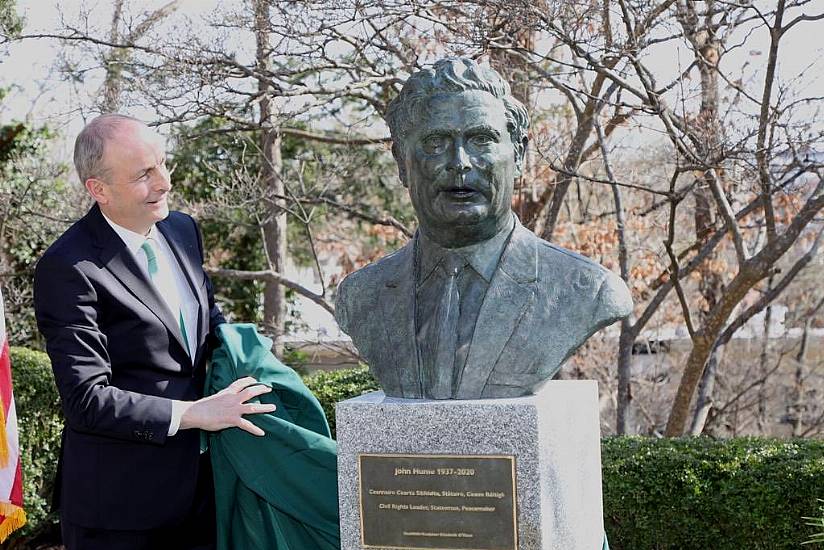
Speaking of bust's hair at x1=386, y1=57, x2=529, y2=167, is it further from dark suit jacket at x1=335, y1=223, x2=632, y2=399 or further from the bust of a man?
dark suit jacket at x1=335, y1=223, x2=632, y2=399

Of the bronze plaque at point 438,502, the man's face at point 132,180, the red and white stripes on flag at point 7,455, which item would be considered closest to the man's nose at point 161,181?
the man's face at point 132,180

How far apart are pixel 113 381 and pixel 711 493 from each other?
3.46 meters

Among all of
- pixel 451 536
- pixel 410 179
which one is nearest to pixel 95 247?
pixel 410 179

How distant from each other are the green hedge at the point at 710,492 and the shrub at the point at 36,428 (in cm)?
416

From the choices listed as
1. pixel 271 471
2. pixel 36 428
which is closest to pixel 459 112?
pixel 271 471

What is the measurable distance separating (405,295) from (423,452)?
22.4 inches

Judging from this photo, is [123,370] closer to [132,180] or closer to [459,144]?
[132,180]

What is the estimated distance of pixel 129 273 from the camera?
3.28 metres

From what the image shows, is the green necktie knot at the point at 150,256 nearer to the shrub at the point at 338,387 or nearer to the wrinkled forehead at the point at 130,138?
the wrinkled forehead at the point at 130,138

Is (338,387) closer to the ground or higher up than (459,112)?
closer to the ground

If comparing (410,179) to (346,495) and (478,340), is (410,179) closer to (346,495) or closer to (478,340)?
(478,340)

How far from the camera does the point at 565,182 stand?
24.9ft

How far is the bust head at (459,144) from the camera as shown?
2.98 metres

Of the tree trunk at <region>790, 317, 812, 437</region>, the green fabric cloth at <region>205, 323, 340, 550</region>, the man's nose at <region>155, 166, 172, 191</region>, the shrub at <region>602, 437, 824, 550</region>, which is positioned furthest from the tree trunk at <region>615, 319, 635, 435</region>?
the man's nose at <region>155, 166, 172, 191</region>
